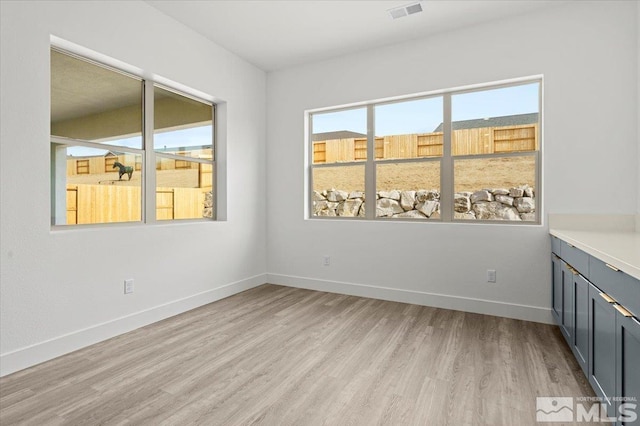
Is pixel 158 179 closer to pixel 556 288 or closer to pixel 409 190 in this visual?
pixel 409 190

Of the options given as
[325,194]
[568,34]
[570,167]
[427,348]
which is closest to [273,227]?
[325,194]

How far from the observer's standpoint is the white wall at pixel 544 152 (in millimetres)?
2998

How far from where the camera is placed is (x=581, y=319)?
2.10m

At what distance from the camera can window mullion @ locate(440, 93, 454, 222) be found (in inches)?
148

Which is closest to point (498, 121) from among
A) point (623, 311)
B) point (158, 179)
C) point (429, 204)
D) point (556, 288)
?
point (429, 204)

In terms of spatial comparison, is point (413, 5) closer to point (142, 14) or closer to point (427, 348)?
point (142, 14)

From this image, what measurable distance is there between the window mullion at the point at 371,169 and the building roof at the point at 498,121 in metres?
0.95

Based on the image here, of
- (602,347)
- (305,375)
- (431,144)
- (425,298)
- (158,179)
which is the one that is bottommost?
(305,375)

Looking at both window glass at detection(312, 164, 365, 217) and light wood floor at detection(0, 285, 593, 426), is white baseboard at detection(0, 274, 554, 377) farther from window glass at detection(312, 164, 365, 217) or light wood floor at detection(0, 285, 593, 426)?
window glass at detection(312, 164, 365, 217)

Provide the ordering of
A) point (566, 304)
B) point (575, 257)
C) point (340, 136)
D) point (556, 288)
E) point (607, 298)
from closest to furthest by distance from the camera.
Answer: point (607, 298), point (575, 257), point (566, 304), point (556, 288), point (340, 136)

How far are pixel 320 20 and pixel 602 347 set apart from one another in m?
3.44

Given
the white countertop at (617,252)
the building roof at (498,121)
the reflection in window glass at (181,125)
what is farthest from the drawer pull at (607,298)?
the reflection in window glass at (181,125)

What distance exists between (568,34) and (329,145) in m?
2.68

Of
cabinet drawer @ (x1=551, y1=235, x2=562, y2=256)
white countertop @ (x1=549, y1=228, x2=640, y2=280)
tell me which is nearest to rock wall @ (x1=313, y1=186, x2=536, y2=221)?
cabinet drawer @ (x1=551, y1=235, x2=562, y2=256)
